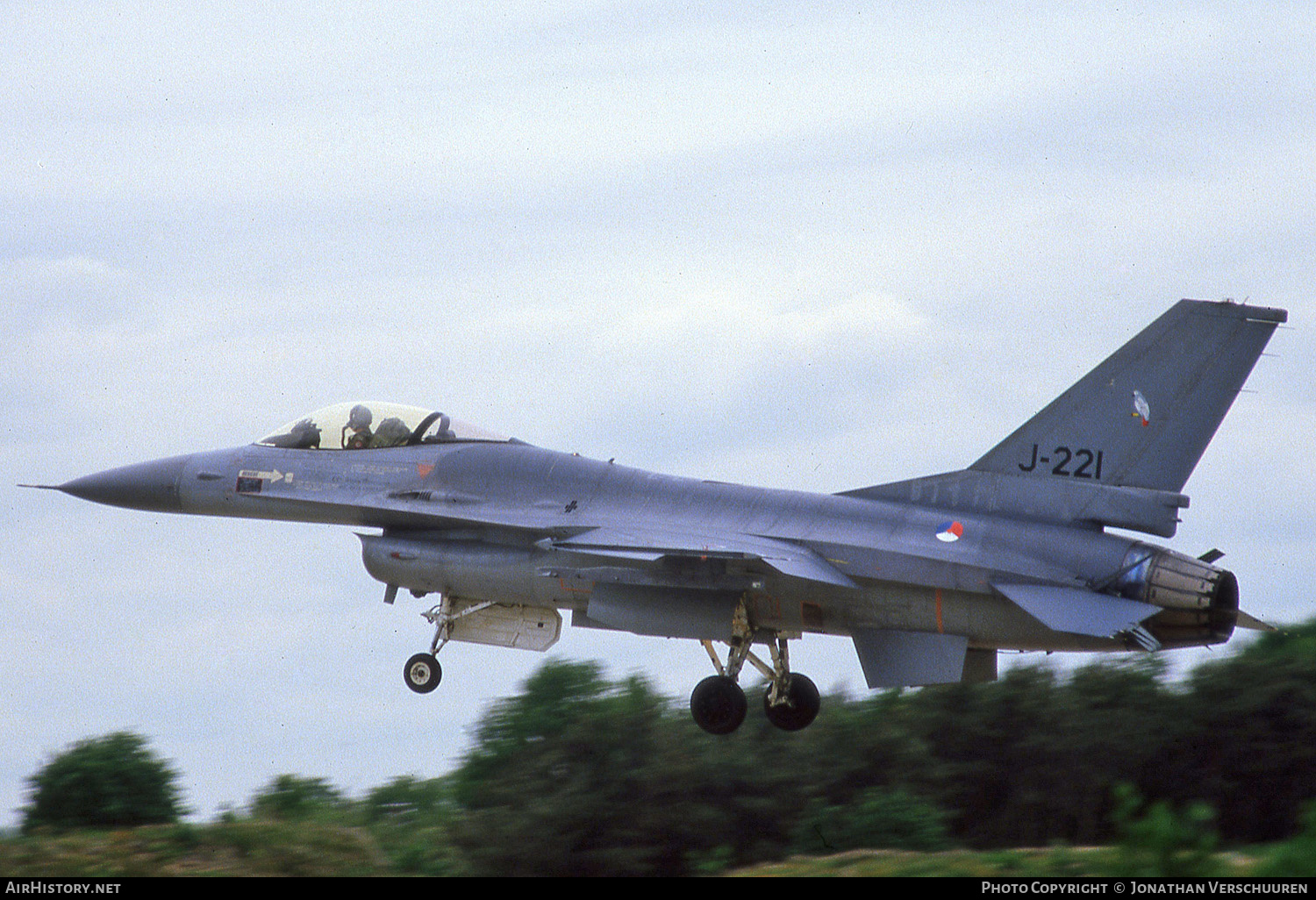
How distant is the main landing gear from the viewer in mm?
16158

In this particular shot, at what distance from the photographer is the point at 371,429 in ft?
58.7

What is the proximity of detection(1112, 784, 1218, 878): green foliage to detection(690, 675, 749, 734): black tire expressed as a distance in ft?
22.4

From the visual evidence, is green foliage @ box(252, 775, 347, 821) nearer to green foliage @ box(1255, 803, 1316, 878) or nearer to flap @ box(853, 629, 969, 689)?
flap @ box(853, 629, 969, 689)

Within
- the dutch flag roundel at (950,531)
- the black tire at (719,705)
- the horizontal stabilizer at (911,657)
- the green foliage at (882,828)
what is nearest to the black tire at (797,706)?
the black tire at (719,705)

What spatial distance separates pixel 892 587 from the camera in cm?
1510

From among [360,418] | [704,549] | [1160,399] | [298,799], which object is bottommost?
→ [298,799]

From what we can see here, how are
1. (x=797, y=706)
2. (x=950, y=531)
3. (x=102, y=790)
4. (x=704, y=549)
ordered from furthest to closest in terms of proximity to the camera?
1. (x=102, y=790)
2. (x=797, y=706)
3. (x=950, y=531)
4. (x=704, y=549)

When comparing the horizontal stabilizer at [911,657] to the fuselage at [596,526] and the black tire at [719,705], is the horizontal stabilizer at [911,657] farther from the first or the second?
the black tire at [719,705]

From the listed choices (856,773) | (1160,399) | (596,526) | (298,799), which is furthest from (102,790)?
(1160,399)

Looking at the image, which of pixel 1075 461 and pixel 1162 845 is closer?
pixel 1162 845

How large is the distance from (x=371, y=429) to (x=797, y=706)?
18.7 feet

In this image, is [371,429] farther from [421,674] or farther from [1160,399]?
[1160,399]
